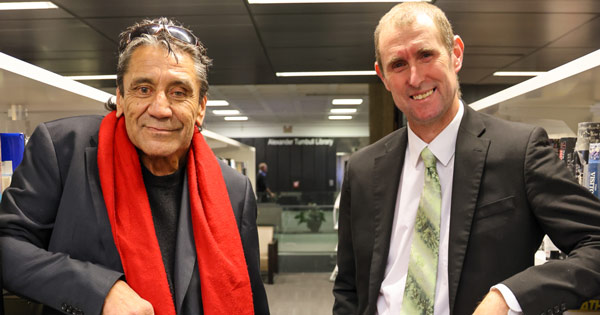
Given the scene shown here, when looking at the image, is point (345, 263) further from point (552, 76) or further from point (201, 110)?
point (552, 76)

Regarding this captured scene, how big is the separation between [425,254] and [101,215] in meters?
0.86

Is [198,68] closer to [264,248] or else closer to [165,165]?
[165,165]

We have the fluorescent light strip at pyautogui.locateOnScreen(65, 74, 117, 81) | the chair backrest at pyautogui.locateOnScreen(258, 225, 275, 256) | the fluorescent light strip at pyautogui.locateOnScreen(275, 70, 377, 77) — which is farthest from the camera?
the chair backrest at pyautogui.locateOnScreen(258, 225, 275, 256)

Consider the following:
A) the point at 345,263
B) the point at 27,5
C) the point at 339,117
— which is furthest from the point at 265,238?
the point at 339,117

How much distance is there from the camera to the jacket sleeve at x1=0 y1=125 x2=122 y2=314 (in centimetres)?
126

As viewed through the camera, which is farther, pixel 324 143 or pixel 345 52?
pixel 324 143

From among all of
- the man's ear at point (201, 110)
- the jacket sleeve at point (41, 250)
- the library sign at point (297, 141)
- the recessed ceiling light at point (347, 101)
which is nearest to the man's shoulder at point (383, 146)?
the man's ear at point (201, 110)

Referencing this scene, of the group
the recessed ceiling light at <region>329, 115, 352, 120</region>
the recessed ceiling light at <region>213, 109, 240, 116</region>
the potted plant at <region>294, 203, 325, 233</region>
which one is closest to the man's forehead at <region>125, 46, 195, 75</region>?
the potted plant at <region>294, 203, 325, 233</region>

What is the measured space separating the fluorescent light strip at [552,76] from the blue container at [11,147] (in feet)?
5.20

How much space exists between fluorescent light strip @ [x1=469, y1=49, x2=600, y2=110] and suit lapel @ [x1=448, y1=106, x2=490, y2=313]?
0.28 meters

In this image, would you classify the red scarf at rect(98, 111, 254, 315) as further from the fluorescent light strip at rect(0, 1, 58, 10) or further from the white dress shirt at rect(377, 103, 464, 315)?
the fluorescent light strip at rect(0, 1, 58, 10)

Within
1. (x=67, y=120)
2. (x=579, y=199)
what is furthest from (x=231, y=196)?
(x=579, y=199)

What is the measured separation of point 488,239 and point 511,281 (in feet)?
0.59

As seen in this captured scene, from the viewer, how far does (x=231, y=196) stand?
5.49 feet
